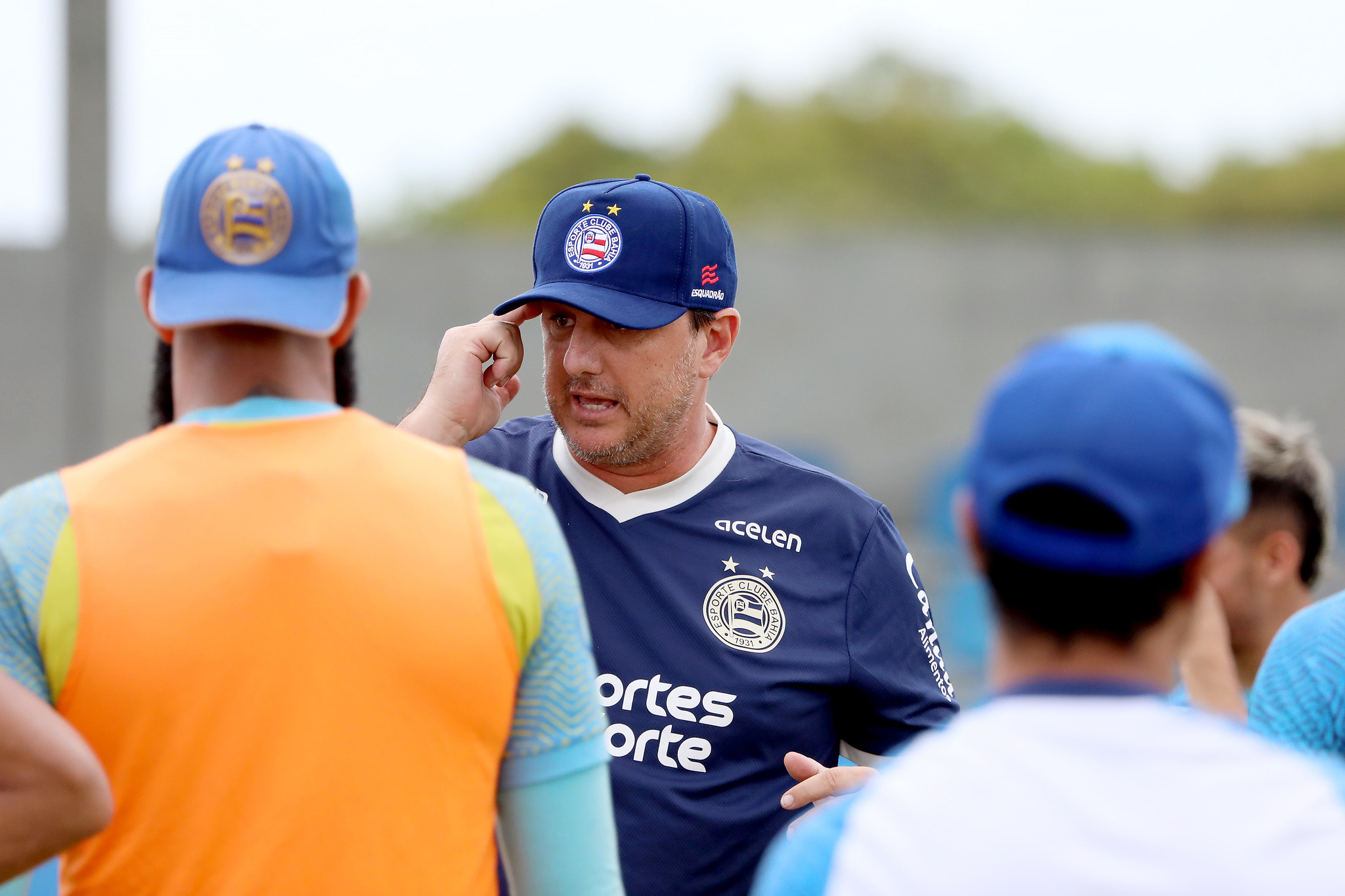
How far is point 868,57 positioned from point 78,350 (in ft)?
111

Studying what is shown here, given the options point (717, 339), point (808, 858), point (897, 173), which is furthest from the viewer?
point (897, 173)

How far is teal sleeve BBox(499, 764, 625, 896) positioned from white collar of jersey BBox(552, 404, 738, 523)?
106 cm

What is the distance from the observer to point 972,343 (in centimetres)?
1416

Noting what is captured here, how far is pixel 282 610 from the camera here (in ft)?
→ 4.48

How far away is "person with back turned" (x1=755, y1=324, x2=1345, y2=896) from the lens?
3.61 ft

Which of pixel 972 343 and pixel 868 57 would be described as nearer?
pixel 972 343

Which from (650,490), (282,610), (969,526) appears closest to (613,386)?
(650,490)

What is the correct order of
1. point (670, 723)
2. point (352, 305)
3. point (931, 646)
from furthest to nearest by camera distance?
point (931, 646), point (670, 723), point (352, 305)

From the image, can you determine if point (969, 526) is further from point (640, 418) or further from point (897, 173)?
point (897, 173)

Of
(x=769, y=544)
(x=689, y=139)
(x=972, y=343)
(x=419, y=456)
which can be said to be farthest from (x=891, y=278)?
(x=689, y=139)

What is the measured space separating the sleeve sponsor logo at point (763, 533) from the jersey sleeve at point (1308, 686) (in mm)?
865

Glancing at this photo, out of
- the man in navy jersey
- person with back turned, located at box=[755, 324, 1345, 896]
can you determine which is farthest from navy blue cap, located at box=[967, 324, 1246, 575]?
the man in navy jersey

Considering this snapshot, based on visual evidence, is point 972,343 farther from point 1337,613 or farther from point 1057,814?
point 1057,814

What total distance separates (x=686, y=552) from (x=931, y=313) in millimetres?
12012
